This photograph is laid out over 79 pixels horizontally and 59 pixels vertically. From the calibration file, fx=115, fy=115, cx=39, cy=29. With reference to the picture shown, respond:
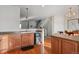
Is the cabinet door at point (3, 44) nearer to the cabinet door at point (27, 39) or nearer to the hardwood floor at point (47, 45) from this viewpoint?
the cabinet door at point (27, 39)

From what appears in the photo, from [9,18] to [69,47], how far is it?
0.76m

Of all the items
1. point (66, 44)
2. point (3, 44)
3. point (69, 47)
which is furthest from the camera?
point (66, 44)

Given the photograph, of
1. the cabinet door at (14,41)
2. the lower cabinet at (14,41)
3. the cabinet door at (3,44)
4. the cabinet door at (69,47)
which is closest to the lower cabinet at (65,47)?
the cabinet door at (69,47)

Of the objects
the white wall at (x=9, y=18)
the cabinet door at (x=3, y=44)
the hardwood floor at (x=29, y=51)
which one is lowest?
the hardwood floor at (x=29, y=51)

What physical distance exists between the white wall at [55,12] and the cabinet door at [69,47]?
0.80ft

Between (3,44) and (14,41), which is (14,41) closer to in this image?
(14,41)

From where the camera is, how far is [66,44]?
1.44 meters

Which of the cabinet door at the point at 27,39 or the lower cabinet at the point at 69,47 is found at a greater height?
the cabinet door at the point at 27,39

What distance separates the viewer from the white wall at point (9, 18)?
4.00 feet

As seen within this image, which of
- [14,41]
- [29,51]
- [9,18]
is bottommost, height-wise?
[29,51]

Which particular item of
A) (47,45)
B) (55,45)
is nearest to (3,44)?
(47,45)

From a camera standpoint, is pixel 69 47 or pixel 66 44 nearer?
pixel 69 47

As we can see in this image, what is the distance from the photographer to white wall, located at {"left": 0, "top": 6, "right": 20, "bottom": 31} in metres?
Answer: 1.22

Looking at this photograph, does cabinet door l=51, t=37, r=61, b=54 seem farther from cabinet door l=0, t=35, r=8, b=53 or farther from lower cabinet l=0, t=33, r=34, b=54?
cabinet door l=0, t=35, r=8, b=53
